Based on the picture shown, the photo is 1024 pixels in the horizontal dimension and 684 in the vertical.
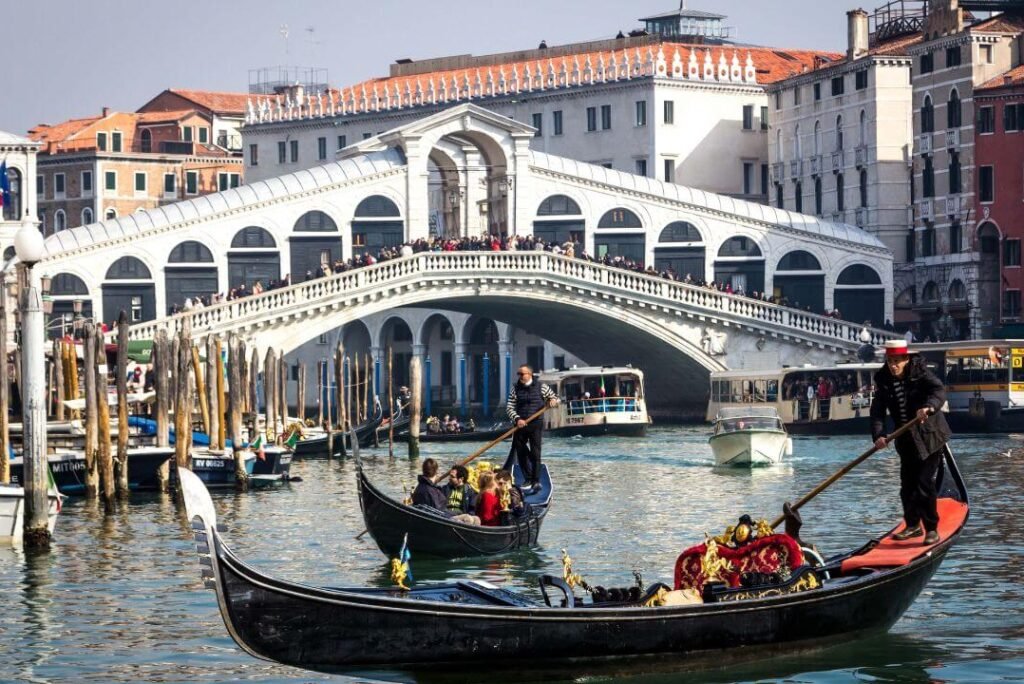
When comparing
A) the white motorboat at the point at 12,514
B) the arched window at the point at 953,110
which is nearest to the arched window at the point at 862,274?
the arched window at the point at 953,110

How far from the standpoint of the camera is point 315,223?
151ft

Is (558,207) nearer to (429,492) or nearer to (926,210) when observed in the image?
(926,210)

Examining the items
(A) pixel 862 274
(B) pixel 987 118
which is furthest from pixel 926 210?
(B) pixel 987 118

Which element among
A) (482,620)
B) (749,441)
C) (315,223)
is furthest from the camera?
(315,223)

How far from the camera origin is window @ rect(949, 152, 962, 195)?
45406 millimetres

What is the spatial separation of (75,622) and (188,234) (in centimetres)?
2908

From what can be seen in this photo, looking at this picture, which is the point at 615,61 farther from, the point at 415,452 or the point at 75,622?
the point at 75,622

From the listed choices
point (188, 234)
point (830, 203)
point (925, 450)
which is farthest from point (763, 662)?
point (830, 203)

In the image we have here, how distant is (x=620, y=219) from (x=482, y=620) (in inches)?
1402

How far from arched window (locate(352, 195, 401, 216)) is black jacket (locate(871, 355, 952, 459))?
32667mm

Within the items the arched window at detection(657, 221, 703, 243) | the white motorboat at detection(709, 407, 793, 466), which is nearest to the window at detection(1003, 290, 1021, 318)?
the arched window at detection(657, 221, 703, 243)

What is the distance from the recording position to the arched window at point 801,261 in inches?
1873

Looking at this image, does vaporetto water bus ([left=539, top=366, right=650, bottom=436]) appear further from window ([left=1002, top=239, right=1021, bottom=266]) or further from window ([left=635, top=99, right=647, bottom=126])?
window ([left=635, top=99, right=647, bottom=126])

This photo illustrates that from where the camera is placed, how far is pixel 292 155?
62188 millimetres
